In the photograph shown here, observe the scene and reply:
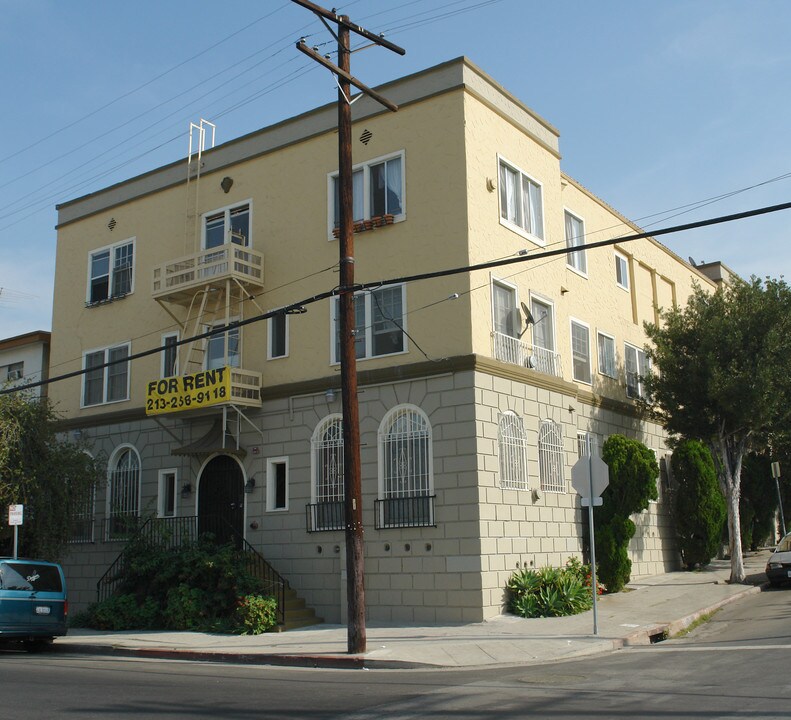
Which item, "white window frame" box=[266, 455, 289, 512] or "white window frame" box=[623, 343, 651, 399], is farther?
"white window frame" box=[623, 343, 651, 399]

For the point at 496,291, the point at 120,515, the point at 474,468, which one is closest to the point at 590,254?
the point at 496,291

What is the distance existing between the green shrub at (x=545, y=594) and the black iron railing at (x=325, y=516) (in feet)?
13.2

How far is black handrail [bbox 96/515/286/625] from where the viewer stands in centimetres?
2072

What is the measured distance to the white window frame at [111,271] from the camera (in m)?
26.4

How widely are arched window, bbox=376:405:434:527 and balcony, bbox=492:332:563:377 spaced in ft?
7.67

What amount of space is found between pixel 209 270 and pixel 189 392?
10.5 feet

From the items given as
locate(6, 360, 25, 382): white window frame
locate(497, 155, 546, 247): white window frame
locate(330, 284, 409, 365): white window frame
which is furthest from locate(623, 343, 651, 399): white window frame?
locate(6, 360, 25, 382): white window frame

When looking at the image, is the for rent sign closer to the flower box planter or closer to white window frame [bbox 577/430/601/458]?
the flower box planter

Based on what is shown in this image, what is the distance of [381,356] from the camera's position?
66.7 ft

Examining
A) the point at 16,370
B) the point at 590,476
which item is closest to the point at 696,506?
the point at 590,476

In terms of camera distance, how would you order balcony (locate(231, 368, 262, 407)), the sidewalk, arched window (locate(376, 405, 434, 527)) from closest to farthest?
the sidewalk < arched window (locate(376, 405, 434, 527)) < balcony (locate(231, 368, 262, 407))

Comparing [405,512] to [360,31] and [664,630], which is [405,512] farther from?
[360,31]

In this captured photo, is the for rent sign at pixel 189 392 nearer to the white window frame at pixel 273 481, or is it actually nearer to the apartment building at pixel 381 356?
the apartment building at pixel 381 356

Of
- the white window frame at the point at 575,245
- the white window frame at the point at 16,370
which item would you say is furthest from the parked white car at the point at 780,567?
the white window frame at the point at 16,370
